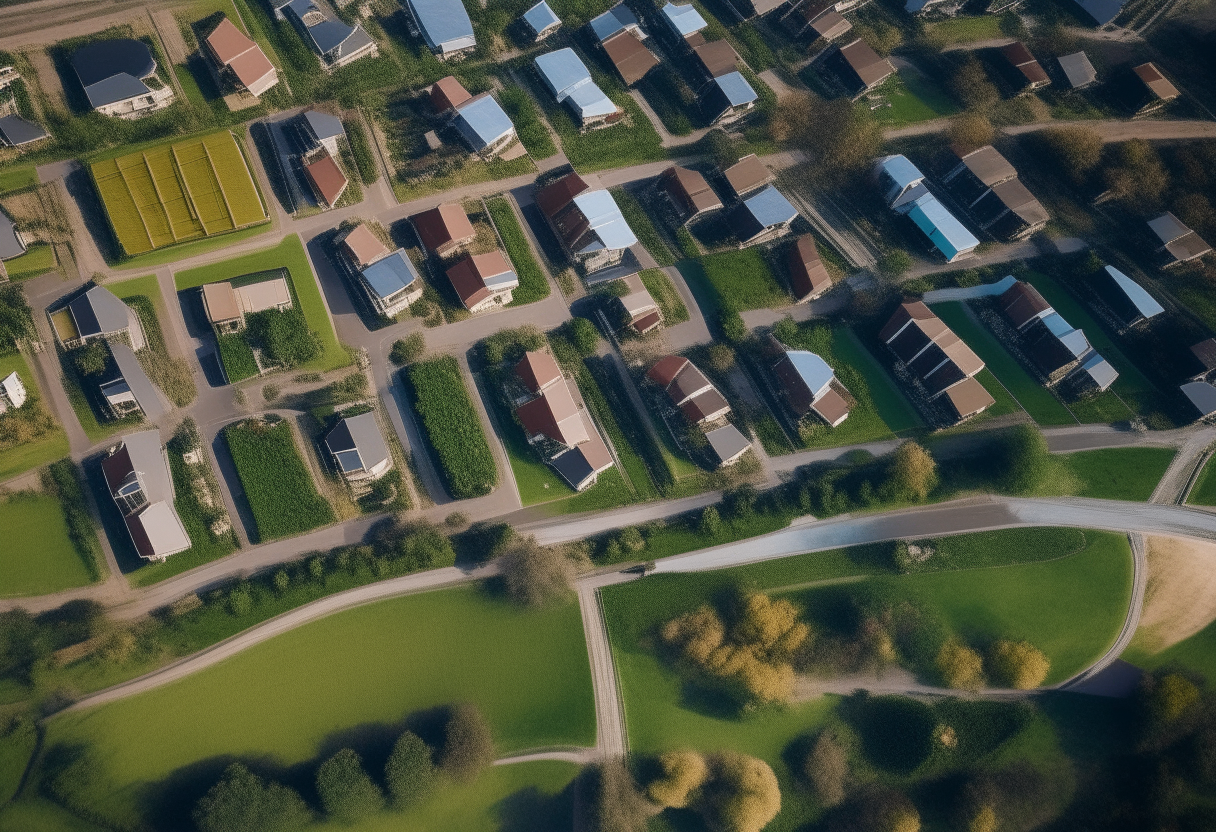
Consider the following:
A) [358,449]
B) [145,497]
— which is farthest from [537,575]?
[145,497]

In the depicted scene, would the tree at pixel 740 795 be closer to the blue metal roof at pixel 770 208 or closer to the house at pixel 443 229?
the blue metal roof at pixel 770 208

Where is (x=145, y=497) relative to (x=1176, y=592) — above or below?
above

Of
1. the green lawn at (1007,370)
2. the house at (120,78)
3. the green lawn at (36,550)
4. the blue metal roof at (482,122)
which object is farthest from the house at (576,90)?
the green lawn at (36,550)

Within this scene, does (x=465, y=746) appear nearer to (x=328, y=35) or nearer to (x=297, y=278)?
(x=297, y=278)

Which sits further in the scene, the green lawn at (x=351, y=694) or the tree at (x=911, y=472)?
A: the tree at (x=911, y=472)

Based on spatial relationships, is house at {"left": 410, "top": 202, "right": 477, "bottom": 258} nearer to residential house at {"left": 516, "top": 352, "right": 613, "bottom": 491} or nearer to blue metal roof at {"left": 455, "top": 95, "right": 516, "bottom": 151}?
blue metal roof at {"left": 455, "top": 95, "right": 516, "bottom": 151}
